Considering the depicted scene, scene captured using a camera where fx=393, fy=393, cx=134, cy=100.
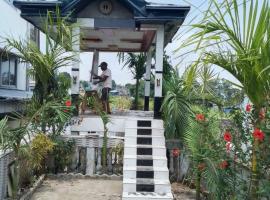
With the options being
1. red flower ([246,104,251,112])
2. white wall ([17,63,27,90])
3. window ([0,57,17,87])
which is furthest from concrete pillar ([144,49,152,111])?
white wall ([17,63,27,90])

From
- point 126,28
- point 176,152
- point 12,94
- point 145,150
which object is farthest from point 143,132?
point 12,94

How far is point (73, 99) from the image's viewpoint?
10047 mm

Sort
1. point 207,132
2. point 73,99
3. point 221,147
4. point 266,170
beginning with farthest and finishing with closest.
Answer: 1. point 73,99
2. point 207,132
3. point 221,147
4. point 266,170

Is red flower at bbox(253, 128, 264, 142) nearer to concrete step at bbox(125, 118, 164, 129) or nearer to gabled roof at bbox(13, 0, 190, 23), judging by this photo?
concrete step at bbox(125, 118, 164, 129)

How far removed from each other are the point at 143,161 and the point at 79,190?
140cm

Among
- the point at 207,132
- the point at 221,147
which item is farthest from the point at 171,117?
the point at 221,147

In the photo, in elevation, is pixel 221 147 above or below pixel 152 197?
above

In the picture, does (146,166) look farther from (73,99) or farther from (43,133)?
(73,99)

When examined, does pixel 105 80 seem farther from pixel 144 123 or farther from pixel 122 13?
pixel 144 123

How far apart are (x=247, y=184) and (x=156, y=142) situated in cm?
418

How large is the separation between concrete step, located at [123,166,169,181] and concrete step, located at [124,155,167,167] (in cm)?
23

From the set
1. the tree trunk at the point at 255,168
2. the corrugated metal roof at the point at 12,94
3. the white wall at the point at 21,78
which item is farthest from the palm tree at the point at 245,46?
the white wall at the point at 21,78

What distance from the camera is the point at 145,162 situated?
7988mm

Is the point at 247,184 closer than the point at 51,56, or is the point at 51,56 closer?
the point at 247,184
